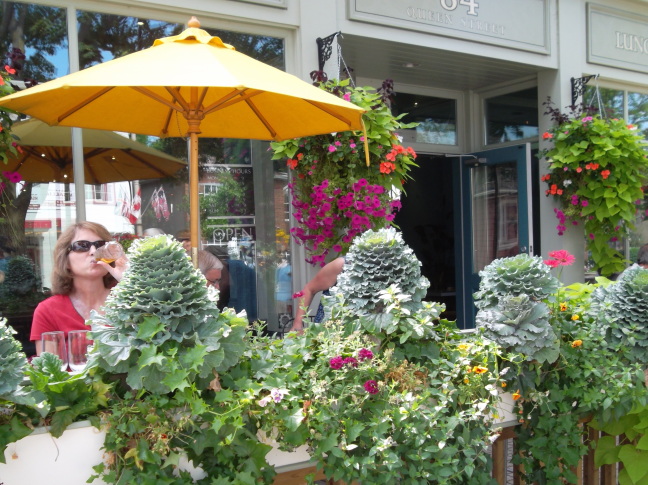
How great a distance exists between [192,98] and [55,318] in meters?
1.15

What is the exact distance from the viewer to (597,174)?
5.66m

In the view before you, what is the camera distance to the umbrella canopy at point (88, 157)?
3770 millimetres

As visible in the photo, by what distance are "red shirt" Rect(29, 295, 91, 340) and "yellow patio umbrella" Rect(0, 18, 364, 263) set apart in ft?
2.31

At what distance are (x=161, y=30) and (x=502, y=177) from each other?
12.8 feet

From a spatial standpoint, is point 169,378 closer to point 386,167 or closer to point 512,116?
point 386,167

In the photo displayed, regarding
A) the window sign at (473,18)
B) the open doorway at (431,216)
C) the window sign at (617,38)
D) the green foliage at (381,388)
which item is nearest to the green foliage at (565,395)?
the green foliage at (381,388)

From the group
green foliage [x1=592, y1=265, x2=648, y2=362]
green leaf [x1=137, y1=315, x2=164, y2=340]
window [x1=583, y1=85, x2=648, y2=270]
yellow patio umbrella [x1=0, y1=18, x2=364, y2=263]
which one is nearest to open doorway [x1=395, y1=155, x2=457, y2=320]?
window [x1=583, y1=85, x2=648, y2=270]

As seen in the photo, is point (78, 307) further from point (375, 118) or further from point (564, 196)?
point (564, 196)

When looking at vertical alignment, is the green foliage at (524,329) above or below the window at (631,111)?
below

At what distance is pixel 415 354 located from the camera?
6.86 ft

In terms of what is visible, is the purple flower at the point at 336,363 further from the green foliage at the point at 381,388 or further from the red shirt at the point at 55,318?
the red shirt at the point at 55,318

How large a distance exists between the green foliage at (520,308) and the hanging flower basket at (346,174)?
2045mm

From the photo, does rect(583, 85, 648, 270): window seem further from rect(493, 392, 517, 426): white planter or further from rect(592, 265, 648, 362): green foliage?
rect(493, 392, 517, 426): white planter

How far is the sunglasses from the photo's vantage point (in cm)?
281
